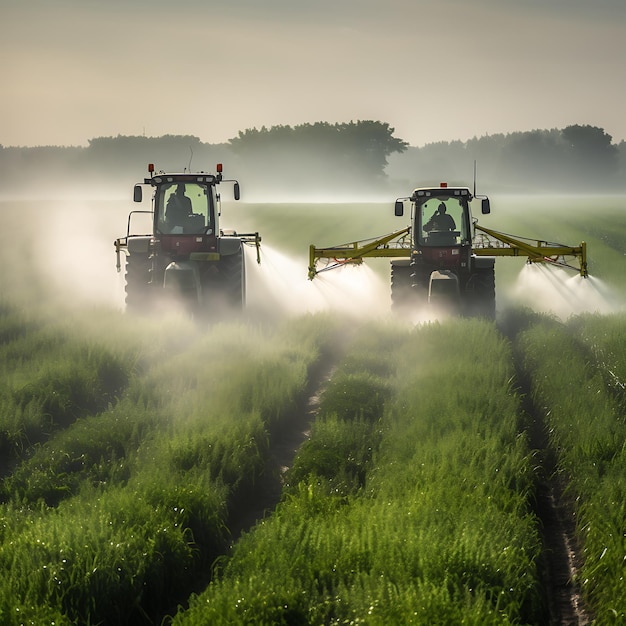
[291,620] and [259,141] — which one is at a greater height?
[259,141]

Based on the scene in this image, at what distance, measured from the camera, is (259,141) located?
88312mm

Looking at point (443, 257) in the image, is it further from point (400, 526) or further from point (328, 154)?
point (328, 154)

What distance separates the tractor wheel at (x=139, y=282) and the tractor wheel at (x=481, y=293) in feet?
19.3

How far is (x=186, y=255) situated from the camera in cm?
1933

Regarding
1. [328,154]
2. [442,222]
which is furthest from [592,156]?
[442,222]

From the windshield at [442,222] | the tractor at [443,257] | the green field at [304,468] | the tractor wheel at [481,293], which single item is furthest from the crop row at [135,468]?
the tractor wheel at [481,293]

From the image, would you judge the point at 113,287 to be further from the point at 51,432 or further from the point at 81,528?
the point at 81,528

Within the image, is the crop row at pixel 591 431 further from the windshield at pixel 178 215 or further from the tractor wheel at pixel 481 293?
the windshield at pixel 178 215

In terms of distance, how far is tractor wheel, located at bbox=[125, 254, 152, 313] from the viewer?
19875 millimetres

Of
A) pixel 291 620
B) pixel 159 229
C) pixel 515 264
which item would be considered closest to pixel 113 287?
pixel 159 229

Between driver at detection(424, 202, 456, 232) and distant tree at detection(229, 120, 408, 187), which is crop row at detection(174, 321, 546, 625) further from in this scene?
distant tree at detection(229, 120, 408, 187)

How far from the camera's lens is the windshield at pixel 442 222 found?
66.5ft

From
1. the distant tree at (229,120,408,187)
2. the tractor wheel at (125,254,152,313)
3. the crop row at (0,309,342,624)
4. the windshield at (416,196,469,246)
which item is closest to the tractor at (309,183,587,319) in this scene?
the windshield at (416,196,469,246)

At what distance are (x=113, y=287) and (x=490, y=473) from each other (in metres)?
19.3
